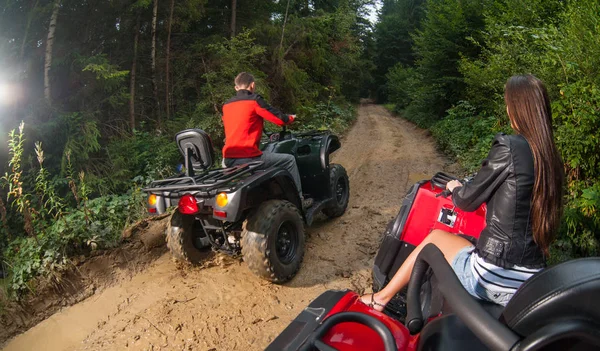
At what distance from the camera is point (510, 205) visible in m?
1.77

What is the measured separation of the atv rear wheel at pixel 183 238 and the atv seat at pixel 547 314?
3.30 m

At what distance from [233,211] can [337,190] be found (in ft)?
8.62

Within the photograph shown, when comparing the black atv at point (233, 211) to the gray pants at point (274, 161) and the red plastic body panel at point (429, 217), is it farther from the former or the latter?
the red plastic body panel at point (429, 217)

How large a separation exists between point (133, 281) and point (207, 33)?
9.60 meters

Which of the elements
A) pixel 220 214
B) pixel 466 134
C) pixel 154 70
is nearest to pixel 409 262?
pixel 220 214

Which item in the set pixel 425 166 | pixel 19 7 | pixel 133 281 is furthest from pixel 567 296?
pixel 19 7

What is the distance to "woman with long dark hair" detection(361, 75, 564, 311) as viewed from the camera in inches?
67.6

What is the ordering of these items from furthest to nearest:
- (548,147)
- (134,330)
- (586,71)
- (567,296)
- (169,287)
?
(586,71) → (169,287) → (134,330) → (548,147) → (567,296)

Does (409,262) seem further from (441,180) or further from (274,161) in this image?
(274,161)

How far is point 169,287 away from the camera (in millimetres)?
3805

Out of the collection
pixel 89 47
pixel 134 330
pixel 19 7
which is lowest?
pixel 134 330

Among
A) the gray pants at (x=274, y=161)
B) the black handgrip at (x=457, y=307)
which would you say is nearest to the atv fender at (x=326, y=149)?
the gray pants at (x=274, y=161)

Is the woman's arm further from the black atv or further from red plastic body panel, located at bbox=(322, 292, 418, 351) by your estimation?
the black atv

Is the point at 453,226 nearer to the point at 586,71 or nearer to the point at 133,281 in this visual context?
the point at 133,281
